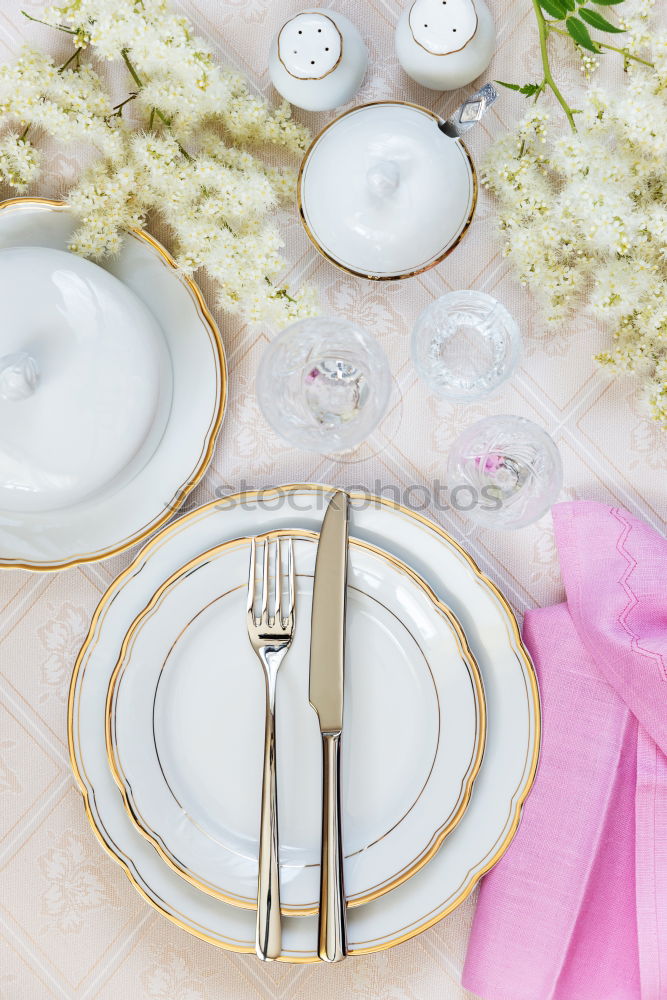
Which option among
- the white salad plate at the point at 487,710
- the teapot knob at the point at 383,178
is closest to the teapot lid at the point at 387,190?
the teapot knob at the point at 383,178

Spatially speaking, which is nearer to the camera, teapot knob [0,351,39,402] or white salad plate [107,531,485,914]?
teapot knob [0,351,39,402]

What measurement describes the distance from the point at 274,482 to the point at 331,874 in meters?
0.43

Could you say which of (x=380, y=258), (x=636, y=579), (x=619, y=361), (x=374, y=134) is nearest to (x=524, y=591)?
(x=636, y=579)

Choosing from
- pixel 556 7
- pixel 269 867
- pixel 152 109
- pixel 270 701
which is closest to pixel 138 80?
pixel 152 109

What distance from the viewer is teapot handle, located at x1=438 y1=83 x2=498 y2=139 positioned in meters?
0.63

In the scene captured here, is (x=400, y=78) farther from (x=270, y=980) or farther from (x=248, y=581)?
(x=270, y=980)

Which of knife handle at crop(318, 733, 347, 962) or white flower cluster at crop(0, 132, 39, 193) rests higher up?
white flower cluster at crop(0, 132, 39, 193)

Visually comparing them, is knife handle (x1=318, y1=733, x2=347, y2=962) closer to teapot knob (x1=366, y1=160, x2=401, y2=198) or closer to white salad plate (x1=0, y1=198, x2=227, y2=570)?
white salad plate (x1=0, y1=198, x2=227, y2=570)

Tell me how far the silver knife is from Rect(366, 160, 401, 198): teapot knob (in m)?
0.31

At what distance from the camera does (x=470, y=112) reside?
651 mm

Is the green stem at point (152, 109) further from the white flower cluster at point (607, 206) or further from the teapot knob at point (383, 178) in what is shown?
the white flower cluster at point (607, 206)

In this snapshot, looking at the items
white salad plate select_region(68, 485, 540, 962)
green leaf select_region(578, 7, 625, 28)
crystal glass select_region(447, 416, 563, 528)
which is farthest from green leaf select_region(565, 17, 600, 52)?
white salad plate select_region(68, 485, 540, 962)

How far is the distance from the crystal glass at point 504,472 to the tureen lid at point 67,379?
36 cm

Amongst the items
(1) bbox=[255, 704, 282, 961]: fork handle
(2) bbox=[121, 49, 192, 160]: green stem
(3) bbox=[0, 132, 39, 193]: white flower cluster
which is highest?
(2) bbox=[121, 49, 192, 160]: green stem
